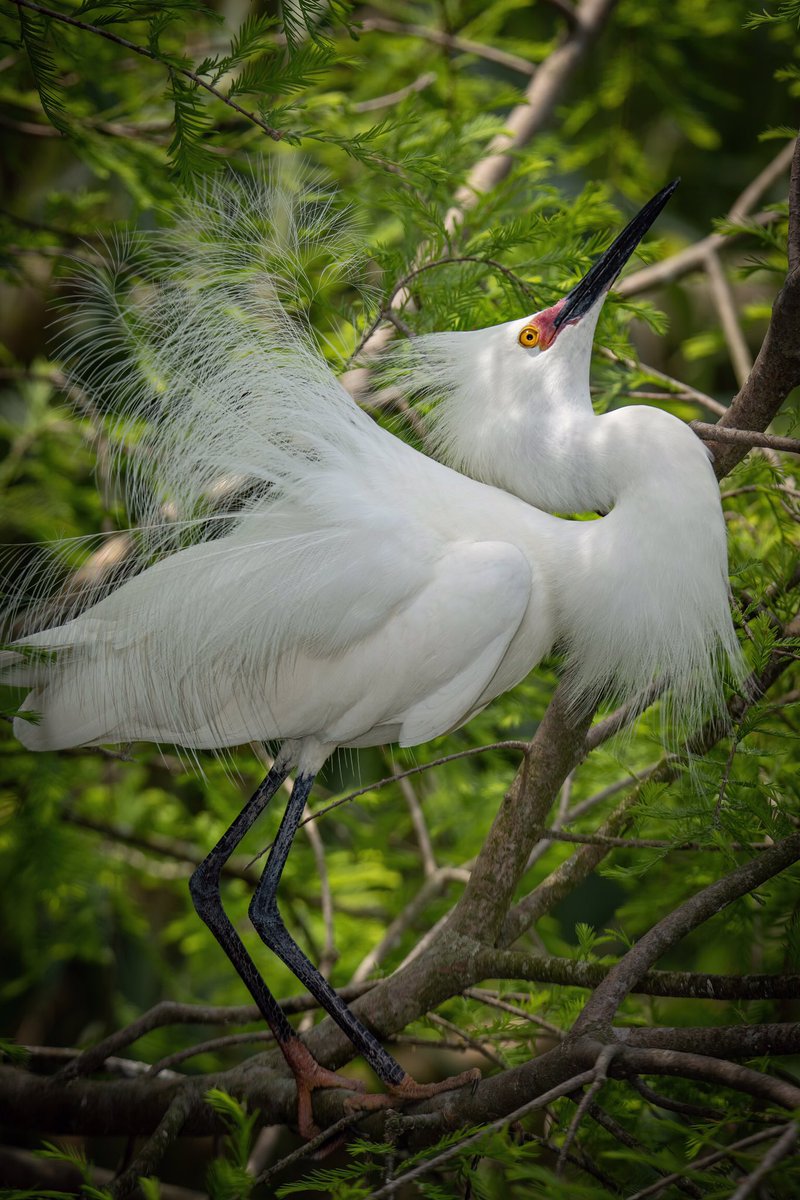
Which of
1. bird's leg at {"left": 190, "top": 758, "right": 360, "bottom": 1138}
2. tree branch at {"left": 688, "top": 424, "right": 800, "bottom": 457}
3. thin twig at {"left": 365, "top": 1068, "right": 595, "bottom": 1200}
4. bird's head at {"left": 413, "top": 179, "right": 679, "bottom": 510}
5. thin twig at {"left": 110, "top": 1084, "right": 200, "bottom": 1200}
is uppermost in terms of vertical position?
tree branch at {"left": 688, "top": 424, "right": 800, "bottom": 457}

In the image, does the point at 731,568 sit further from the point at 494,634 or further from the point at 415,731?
the point at 415,731

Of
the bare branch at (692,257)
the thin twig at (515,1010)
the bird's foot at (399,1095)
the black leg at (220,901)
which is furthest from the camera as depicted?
the bare branch at (692,257)

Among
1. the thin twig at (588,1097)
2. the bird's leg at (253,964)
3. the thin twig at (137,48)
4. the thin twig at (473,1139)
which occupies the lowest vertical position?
the bird's leg at (253,964)

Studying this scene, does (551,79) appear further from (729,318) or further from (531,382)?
(531,382)

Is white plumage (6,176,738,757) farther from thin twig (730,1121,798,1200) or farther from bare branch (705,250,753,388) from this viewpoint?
bare branch (705,250,753,388)

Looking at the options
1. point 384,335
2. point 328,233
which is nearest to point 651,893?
point 384,335

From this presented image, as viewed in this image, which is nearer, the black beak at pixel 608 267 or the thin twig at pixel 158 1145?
the thin twig at pixel 158 1145

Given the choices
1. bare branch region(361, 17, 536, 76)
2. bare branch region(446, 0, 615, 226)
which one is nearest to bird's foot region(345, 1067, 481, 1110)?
bare branch region(446, 0, 615, 226)

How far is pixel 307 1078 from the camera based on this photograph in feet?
6.47

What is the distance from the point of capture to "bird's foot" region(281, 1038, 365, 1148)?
196 cm

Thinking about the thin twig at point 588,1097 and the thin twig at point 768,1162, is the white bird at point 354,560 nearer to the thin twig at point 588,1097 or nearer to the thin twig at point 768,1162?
the thin twig at point 588,1097

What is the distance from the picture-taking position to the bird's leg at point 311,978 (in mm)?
1833

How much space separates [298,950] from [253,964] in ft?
0.32

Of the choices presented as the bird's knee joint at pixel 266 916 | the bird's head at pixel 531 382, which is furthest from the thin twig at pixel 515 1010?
the bird's head at pixel 531 382
